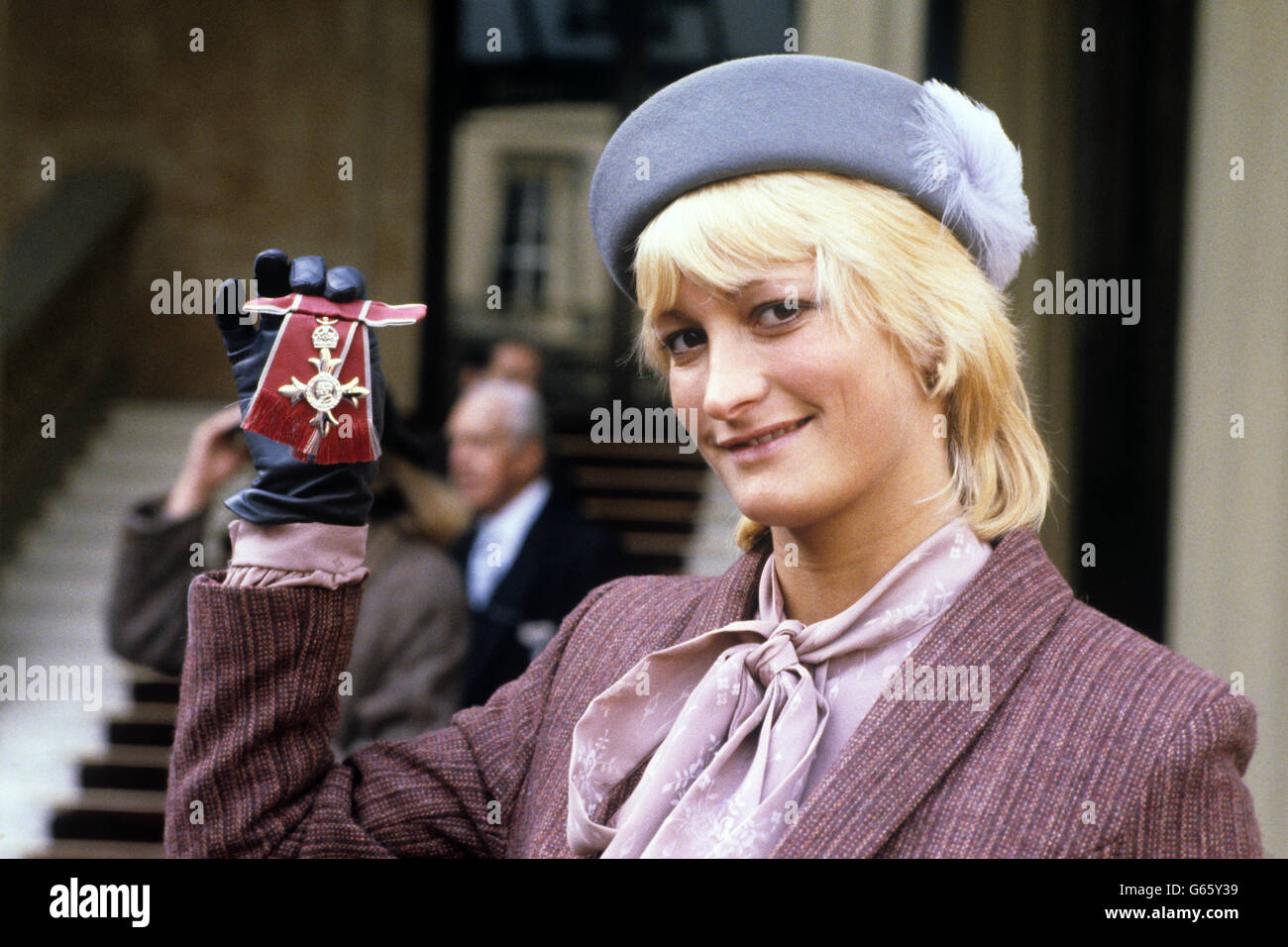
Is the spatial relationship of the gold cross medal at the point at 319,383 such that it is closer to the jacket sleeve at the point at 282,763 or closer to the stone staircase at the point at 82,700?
the jacket sleeve at the point at 282,763

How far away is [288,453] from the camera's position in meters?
1.31

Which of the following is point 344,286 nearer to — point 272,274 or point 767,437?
point 272,274

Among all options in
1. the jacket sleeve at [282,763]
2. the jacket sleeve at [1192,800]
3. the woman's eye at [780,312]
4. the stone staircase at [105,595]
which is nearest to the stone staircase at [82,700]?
the stone staircase at [105,595]

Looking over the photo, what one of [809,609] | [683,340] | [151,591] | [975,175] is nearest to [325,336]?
[683,340]

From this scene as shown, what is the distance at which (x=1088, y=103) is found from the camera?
3820mm

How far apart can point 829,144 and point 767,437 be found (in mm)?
288

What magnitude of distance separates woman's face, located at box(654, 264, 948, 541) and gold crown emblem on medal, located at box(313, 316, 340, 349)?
0.34 meters

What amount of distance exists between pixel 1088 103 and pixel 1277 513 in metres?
1.44

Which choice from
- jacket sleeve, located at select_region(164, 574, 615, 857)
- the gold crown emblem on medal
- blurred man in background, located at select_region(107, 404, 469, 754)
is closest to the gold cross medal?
the gold crown emblem on medal

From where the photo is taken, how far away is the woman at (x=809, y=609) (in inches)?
45.6

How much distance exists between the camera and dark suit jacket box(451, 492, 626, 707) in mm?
2842

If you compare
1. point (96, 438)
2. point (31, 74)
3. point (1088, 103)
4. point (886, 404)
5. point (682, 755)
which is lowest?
point (96, 438)
